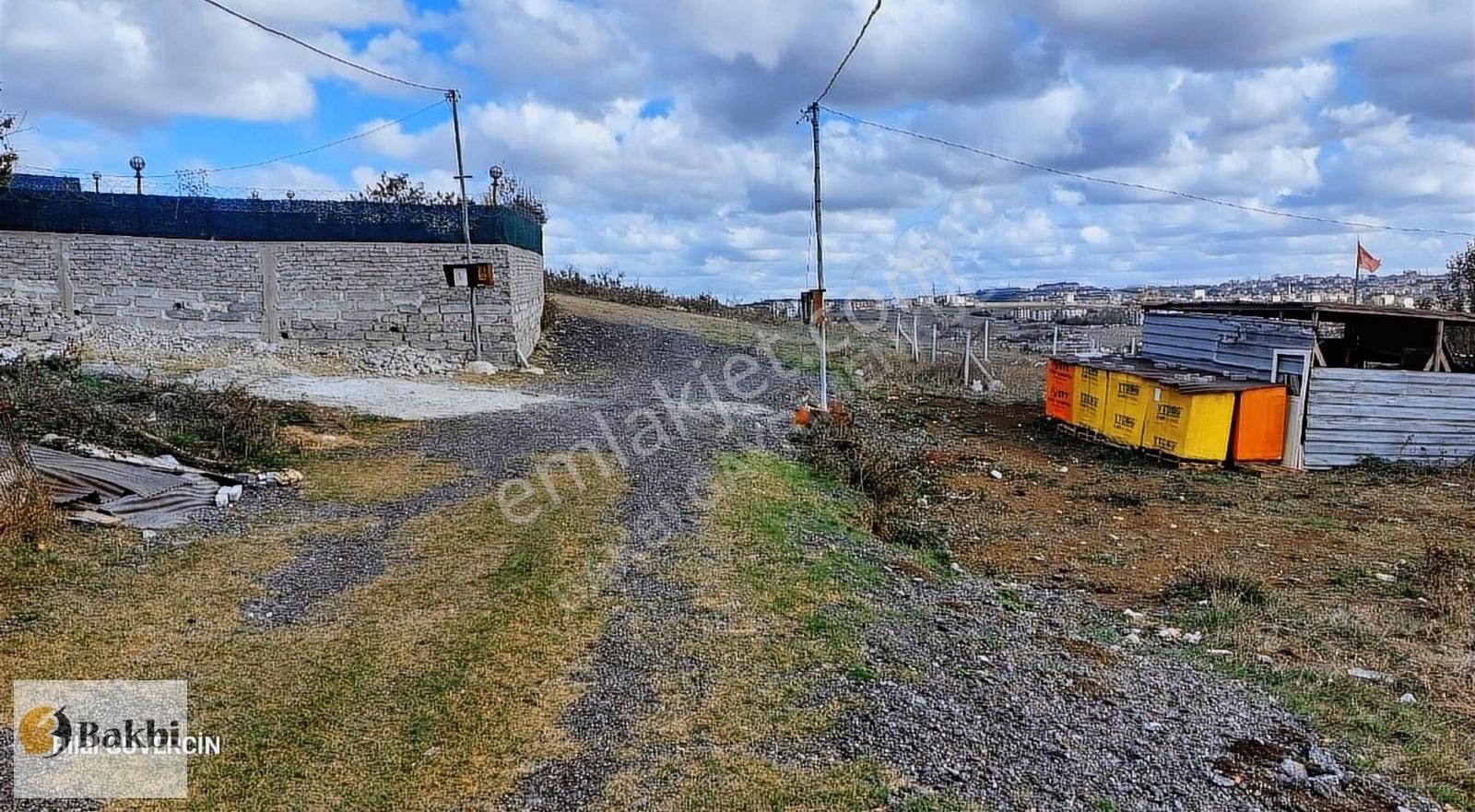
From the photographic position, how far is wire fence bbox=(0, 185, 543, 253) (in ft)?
58.4

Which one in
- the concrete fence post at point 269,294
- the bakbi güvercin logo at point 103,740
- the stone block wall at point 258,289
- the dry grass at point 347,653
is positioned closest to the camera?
the bakbi güvercin logo at point 103,740

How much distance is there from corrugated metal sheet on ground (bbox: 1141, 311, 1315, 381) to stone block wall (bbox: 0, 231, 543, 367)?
1302 cm

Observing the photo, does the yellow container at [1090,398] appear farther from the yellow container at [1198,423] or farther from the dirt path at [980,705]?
the dirt path at [980,705]

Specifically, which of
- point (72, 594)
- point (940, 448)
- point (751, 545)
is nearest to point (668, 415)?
point (940, 448)

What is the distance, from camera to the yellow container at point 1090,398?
47.3 feet

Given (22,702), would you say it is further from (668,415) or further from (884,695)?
(668,415)

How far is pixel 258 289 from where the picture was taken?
1806 centimetres

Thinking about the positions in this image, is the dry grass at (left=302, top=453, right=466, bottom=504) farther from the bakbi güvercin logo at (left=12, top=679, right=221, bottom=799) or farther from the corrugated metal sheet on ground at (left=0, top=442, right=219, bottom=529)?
the bakbi güvercin logo at (left=12, top=679, right=221, bottom=799)

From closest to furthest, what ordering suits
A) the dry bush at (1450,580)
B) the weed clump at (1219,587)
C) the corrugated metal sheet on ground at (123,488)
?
the dry bush at (1450,580) → the weed clump at (1219,587) → the corrugated metal sheet on ground at (123,488)

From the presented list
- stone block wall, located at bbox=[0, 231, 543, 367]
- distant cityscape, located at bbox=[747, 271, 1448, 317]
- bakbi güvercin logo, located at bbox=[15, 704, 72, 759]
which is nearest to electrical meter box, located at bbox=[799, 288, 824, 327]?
distant cityscape, located at bbox=[747, 271, 1448, 317]

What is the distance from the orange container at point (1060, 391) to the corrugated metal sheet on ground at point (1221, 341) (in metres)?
1.91

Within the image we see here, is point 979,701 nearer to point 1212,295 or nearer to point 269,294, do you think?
point 269,294

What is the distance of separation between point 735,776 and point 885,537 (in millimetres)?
4924

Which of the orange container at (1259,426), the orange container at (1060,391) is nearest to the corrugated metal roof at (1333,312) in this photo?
the orange container at (1259,426)
